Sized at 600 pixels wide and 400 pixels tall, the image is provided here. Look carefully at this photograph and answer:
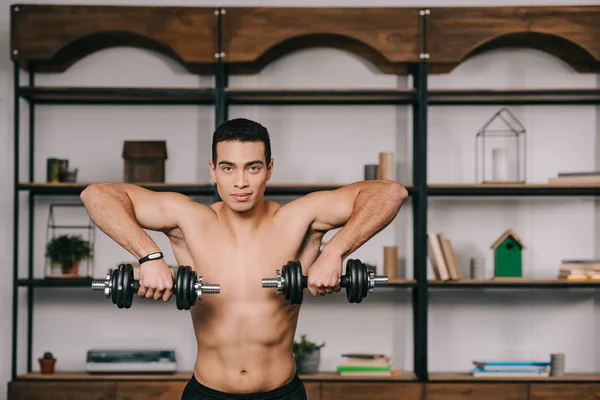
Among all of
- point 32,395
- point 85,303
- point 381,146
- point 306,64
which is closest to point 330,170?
point 381,146

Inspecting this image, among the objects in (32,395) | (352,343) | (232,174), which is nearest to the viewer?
(232,174)

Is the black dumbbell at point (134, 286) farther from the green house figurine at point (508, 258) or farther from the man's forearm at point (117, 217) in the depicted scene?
the green house figurine at point (508, 258)

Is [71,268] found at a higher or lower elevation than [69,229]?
lower

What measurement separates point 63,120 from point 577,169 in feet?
10.1

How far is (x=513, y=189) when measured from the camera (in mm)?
4512

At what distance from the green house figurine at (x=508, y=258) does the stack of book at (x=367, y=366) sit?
2.60 ft

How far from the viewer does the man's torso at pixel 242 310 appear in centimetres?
265

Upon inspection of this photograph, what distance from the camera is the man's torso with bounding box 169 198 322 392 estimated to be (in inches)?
104

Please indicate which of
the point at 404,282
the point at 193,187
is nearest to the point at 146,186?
the point at 193,187

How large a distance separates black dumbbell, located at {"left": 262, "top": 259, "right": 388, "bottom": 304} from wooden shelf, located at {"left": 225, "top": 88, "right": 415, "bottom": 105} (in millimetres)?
2332

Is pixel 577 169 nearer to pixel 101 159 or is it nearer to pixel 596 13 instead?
pixel 596 13

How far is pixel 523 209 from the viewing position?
16.0ft

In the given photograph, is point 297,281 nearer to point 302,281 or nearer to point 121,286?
point 302,281

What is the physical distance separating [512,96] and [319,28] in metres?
1.16
